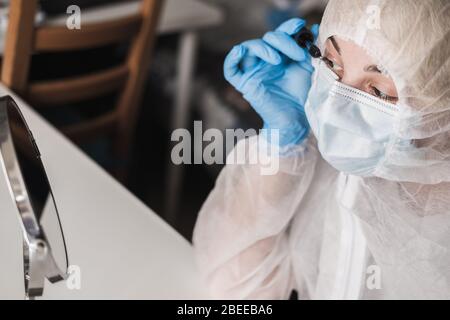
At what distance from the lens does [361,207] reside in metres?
0.83

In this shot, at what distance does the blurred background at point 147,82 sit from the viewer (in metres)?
1.43

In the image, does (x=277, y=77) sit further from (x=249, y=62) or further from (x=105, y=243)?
(x=105, y=243)

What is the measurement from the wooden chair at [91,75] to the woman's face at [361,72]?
2.62 feet

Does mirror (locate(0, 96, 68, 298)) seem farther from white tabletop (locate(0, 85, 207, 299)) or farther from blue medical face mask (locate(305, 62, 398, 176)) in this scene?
blue medical face mask (locate(305, 62, 398, 176))


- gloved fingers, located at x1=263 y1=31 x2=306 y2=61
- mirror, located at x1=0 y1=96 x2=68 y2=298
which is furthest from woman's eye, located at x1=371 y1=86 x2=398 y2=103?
mirror, located at x1=0 y1=96 x2=68 y2=298

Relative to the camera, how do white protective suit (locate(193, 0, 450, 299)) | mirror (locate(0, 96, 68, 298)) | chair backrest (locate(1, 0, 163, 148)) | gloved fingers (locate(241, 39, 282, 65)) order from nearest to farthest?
mirror (locate(0, 96, 68, 298)) → white protective suit (locate(193, 0, 450, 299)) → gloved fingers (locate(241, 39, 282, 65)) → chair backrest (locate(1, 0, 163, 148))

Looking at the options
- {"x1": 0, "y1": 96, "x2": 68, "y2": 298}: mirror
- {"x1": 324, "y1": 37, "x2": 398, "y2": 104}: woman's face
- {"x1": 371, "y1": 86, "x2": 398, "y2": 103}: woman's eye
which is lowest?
{"x1": 0, "y1": 96, "x2": 68, "y2": 298}: mirror

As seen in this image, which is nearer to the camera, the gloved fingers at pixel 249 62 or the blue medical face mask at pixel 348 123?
the blue medical face mask at pixel 348 123

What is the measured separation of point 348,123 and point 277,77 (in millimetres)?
170

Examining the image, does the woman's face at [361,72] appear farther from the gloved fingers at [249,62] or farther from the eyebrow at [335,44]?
the gloved fingers at [249,62]

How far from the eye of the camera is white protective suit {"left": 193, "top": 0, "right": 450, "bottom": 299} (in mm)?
675

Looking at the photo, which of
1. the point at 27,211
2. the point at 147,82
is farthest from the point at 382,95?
the point at 147,82

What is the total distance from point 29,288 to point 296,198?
0.48 m

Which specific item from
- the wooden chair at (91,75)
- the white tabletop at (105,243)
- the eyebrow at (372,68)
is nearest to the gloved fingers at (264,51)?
the eyebrow at (372,68)
